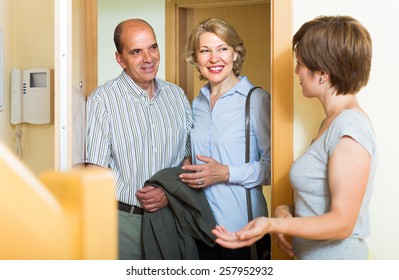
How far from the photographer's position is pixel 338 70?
1.11m

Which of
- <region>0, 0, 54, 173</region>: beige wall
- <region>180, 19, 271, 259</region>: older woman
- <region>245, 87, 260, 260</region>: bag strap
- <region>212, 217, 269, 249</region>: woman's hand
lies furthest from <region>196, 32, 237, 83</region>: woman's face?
<region>212, 217, 269, 249</region>: woman's hand

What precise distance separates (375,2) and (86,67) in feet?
3.46

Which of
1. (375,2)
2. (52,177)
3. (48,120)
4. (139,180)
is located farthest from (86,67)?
(52,177)

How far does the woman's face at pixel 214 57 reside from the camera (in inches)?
65.6

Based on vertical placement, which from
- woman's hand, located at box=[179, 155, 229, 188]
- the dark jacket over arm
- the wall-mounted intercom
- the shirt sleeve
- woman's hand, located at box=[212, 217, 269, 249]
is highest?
the wall-mounted intercom

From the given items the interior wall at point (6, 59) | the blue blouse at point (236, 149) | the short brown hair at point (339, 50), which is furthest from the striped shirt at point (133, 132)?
the short brown hair at point (339, 50)

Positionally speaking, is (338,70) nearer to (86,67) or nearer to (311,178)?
(311,178)

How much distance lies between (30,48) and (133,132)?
588 millimetres

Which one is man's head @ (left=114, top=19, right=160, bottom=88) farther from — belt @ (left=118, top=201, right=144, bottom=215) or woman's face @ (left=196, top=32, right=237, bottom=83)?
belt @ (left=118, top=201, right=144, bottom=215)

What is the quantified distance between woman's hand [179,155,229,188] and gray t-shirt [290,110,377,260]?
→ 0.42m

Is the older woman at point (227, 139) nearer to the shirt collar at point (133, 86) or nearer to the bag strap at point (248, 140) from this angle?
the bag strap at point (248, 140)

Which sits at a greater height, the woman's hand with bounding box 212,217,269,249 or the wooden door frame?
the wooden door frame

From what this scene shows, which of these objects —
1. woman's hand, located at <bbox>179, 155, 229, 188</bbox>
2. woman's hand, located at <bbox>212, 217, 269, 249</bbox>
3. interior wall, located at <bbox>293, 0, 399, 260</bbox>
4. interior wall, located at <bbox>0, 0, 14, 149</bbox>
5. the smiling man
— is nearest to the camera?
woman's hand, located at <bbox>212, 217, 269, 249</bbox>

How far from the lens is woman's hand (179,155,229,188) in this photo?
1576 millimetres
